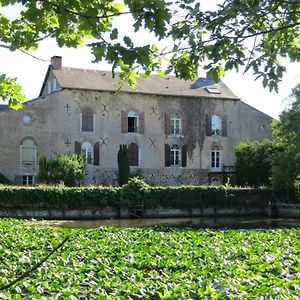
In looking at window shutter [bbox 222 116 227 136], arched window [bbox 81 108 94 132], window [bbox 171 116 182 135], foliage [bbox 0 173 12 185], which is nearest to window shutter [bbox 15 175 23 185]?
foliage [bbox 0 173 12 185]

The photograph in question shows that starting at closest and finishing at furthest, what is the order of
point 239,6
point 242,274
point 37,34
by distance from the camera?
1. point 239,6
2. point 37,34
3. point 242,274

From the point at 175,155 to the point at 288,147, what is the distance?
10.0 m

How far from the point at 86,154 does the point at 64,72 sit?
648 cm

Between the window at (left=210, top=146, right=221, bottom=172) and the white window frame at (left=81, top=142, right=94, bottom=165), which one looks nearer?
the white window frame at (left=81, top=142, right=94, bottom=165)

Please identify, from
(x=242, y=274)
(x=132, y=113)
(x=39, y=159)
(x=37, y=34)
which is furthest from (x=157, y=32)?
(x=132, y=113)

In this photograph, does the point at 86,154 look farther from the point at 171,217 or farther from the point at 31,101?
the point at 171,217

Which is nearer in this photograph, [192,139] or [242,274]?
[242,274]

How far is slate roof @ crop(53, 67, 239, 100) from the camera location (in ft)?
118

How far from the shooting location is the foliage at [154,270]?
5172 mm

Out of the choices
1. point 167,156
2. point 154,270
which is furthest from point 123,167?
point 154,270

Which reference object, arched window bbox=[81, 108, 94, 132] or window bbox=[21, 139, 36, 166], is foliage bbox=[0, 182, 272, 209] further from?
arched window bbox=[81, 108, 94, 132]

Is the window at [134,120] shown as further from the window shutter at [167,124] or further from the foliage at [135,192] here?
the foliage at [135,192]

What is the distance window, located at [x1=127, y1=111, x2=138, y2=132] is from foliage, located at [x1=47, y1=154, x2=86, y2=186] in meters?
6.55

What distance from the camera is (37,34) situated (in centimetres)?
486
